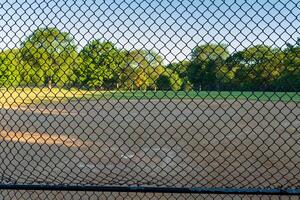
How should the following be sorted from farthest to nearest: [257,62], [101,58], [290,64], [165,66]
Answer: [101,58] < [257,62] < [165,66] < [290,64]

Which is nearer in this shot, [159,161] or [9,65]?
[9,65]

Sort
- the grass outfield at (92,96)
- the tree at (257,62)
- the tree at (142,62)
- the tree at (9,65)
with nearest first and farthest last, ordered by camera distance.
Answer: the tree at (142,62)
the tree at (257,62)
the tree at (9,65)
the grass outfield at (92,96)

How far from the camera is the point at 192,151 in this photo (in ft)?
31.1

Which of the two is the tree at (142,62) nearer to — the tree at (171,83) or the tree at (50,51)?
the tree at (171,83)

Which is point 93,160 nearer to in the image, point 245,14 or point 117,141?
point 117,141

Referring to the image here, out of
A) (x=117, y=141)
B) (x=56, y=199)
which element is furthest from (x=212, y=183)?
(x=117, y=141)

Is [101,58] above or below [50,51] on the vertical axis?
below

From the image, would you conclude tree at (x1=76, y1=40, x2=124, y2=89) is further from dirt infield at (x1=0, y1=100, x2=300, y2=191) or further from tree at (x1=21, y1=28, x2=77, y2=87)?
dirt infield at (x1=0, y1=100, x2=300, y2=191)

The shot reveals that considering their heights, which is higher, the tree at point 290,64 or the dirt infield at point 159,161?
the tree at point 290,64

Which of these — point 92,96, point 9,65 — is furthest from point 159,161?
point 9,65

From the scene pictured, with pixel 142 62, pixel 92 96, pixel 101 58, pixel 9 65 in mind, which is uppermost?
pixel 101 58

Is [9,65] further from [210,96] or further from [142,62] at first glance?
[210,96]

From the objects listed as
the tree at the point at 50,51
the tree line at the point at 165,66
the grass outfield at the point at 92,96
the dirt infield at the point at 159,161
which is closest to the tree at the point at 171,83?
the tree line at the point at 165,66

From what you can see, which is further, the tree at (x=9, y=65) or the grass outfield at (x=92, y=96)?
the grass outfield at (x=92, y=96)
